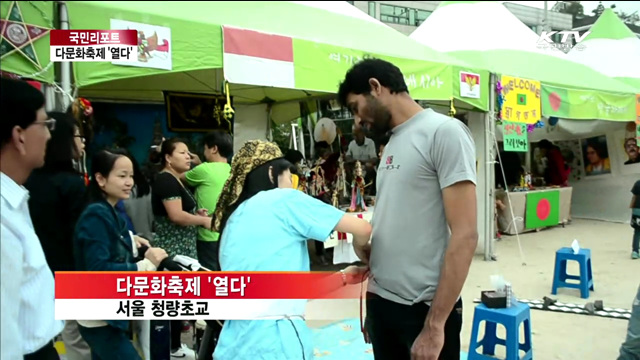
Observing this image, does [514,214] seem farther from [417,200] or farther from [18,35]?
[18,35]

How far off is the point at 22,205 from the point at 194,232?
170 cm

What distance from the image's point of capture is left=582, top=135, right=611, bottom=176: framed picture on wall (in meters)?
2.17

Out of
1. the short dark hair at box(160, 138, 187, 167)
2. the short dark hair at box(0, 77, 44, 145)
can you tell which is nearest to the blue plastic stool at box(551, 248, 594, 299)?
the short dark hair at box(160, 138, 187, 167)

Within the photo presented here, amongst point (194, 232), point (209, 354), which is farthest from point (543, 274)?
point (209, 354)

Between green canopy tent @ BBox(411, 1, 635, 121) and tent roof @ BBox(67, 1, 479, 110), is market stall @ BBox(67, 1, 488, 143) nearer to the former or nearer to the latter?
tent roof @ BBox(67, 1, 479, 110)

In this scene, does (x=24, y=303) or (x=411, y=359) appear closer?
(x=24, y=303)

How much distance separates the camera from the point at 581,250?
2785mm

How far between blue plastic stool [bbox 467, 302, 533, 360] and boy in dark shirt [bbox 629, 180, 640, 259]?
603mm

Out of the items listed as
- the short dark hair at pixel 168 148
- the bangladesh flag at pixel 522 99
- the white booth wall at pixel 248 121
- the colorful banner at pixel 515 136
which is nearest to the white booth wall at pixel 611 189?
the colorful banner at pixel 515 136

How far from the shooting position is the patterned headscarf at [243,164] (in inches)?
51.6

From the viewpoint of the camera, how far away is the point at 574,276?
10.2 ft

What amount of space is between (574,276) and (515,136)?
1.01 m

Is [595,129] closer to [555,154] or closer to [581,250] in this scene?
[555,154]
